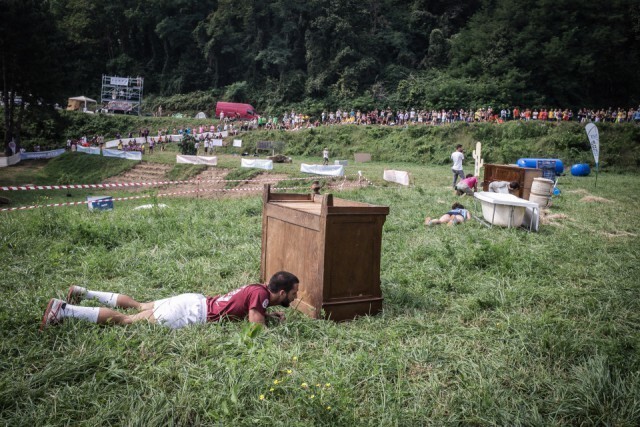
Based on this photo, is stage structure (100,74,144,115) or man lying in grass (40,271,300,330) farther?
stage structure (100,74,144,115)

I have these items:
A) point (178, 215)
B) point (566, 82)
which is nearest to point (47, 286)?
point (178, 215)

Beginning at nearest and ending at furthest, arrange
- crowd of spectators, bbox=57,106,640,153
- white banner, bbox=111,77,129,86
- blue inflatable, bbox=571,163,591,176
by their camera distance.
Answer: blue inflatable, bbox=571,163,591,176 → crowd of spectators, bbox=57,106,640,153 → white banner, bbox=111,77,129,86

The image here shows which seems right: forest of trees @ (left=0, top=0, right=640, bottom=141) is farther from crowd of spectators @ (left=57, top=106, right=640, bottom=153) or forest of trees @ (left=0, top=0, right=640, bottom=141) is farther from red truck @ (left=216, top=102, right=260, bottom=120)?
red truck @ (left=216, top=102, right=260, bottom=120)

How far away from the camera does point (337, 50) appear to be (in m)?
59.6

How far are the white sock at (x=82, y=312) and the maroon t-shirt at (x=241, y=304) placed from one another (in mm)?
1083

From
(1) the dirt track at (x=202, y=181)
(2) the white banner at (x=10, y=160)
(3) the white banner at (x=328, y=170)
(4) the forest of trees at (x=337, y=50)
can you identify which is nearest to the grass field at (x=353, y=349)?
(1) the dirt track at (x=202, y=181)

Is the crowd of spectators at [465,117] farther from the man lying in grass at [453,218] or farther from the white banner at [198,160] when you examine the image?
the man lying in grass at [453,218]

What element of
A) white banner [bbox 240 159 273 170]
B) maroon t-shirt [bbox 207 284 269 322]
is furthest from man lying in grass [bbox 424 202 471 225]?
white banner [bbox 240 159 273 170]

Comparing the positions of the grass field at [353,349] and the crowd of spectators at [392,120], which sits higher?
the crowd of spectators at [392,120]

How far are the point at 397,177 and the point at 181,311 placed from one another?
1922 centimetres

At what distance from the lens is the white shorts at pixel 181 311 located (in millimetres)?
4875

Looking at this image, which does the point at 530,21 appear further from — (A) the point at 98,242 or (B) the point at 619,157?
(A) the point at 98,242

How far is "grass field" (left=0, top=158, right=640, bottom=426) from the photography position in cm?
351

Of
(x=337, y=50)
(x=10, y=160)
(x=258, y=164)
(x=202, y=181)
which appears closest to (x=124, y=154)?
(x=10, y=160)
